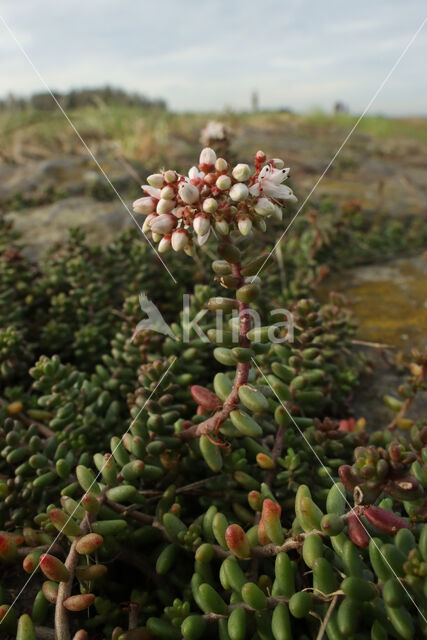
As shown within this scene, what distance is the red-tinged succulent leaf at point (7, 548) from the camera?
147 centimetres

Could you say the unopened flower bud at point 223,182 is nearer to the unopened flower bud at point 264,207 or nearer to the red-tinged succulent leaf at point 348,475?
the unopened flower bud at point 264,207

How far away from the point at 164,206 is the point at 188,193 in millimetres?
75

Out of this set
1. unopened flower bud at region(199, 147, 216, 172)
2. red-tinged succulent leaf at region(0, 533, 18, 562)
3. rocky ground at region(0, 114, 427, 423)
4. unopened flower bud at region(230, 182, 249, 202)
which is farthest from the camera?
rocky ground at region(0, 114, 427, 423)

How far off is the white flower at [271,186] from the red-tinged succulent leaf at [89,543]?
1006 mm

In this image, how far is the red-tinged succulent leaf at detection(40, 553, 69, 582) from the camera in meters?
1.32

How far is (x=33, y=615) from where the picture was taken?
141 centimetres

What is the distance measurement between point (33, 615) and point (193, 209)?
119 centimetres

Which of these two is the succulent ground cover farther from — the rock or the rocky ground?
the rock

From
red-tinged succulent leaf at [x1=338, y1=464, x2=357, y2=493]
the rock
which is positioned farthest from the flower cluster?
the rock

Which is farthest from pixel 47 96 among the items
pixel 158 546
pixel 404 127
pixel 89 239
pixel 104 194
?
pixel 158 546

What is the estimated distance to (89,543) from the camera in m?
1.39

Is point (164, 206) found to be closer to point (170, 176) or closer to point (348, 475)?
point (170, 176)

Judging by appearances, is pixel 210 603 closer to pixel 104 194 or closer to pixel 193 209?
pixel 193 209

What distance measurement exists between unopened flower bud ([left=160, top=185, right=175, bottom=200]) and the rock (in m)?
2.43
